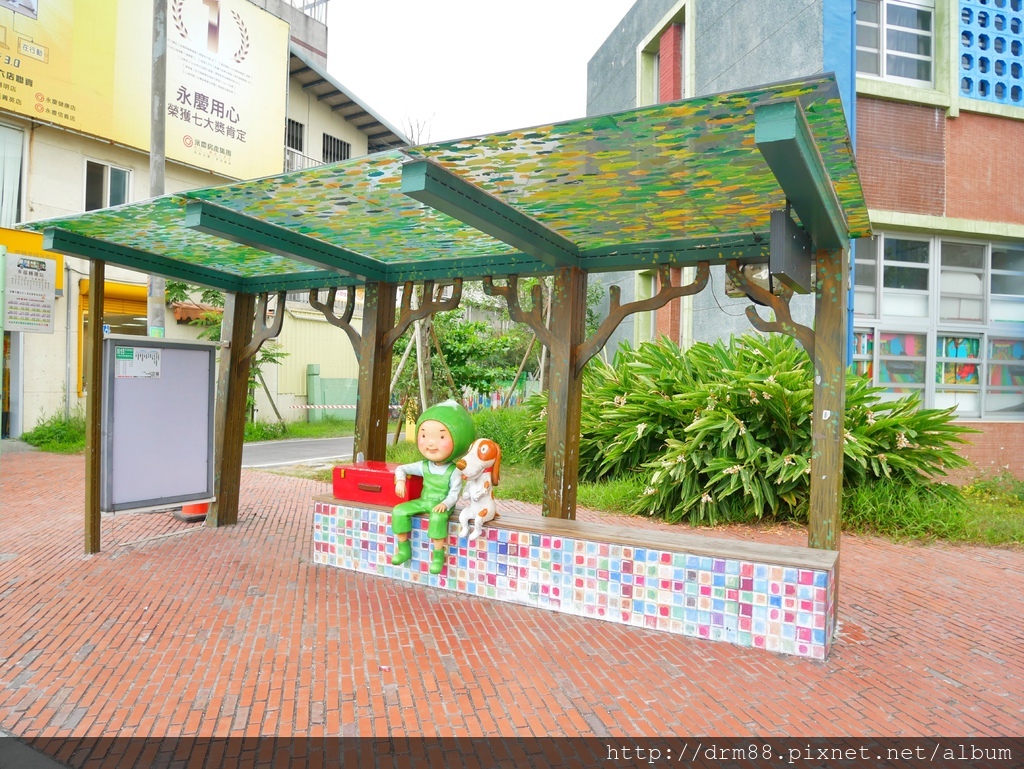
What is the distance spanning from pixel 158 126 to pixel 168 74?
10.2 meters

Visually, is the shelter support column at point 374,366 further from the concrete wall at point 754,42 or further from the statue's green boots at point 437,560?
the concrete wall at point 754,42

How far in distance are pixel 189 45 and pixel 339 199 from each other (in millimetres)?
16651

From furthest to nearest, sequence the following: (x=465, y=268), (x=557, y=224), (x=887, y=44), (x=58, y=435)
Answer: (x=58, y=435), (x=887, y=44), (x=465, y=268), (x=557, y=224)

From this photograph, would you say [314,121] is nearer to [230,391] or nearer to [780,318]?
[230,391]

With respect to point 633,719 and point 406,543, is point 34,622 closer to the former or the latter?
point 406,543

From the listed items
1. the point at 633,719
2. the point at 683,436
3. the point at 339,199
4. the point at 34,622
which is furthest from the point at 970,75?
the point at 34,622

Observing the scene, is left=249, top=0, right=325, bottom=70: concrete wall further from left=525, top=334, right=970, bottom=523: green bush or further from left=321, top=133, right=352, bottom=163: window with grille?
left=525, top=334, right=970, bottom=523: green bush

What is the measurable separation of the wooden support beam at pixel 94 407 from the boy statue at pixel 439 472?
3074 millimetres

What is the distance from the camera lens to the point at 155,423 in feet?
22.8

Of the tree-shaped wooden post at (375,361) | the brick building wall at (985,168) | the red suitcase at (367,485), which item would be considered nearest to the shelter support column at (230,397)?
the tree-shaped wooden post at (375,361)

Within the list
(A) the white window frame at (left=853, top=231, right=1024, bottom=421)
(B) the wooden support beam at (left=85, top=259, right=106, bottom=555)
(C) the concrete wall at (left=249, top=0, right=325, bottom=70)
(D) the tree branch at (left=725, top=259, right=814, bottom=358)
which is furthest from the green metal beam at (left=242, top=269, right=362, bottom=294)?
(C) the concrete wall at (left=249, top=0, right=325, bottom=70)

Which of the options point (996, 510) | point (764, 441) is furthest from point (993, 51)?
point (764, 441)

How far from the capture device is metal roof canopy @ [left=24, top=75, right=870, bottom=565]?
3.44 m

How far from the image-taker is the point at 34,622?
4.59m
